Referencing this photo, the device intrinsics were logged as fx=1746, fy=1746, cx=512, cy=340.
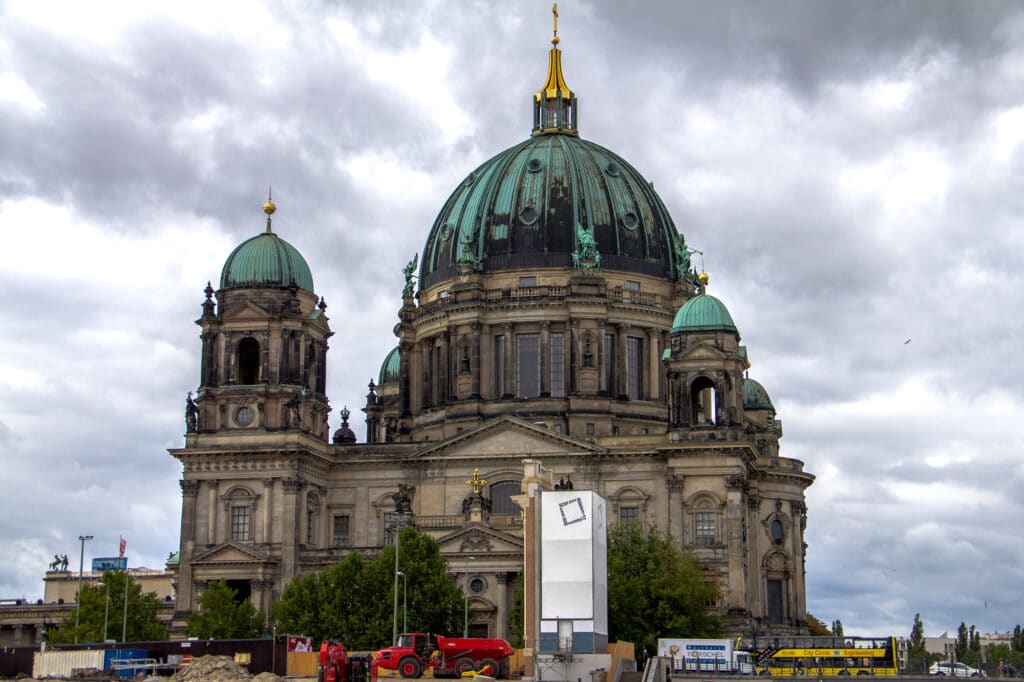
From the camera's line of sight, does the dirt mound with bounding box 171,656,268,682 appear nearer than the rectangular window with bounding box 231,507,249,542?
Yes

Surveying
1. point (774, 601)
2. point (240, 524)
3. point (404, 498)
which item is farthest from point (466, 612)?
point (774, 601)

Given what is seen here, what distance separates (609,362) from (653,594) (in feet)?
87.1

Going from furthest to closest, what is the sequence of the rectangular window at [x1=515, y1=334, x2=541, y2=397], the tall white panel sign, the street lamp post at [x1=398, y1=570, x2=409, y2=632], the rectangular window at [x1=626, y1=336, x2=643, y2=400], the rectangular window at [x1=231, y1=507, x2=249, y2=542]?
1. the rectangular window at [x1=626, y1=336, x2=643, y2=400]
2. the rectangular window at [x1=515, y1=334, x2=541, y2=397]
3. the rectangular window at [x1=231, y1=507, x2=249, y2=542]
4. the street lamp post at [x1=398, y1=570, x2=409, y2=632]
5. the tall white panel sign

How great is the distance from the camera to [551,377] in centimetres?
11894

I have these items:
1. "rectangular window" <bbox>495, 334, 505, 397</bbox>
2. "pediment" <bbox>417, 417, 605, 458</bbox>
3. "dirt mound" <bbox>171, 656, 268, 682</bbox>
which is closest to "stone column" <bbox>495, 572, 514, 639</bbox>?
"pediment" <bbox>417, 417, 605, 458</bbox>

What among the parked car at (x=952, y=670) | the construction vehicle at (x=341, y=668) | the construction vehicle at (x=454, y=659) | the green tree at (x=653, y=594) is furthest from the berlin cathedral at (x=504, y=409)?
the construction vehicle at (x=341, y=668)

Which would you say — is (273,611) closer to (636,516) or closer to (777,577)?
(636,516)

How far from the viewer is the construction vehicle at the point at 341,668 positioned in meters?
66.6

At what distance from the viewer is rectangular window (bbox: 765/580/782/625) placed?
391 ft

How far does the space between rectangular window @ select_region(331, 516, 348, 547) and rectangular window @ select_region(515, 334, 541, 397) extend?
1465 cm

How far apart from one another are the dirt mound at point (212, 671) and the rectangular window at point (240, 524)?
112 ft

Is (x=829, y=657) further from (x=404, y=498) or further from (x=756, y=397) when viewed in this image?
(x=756, y=397)

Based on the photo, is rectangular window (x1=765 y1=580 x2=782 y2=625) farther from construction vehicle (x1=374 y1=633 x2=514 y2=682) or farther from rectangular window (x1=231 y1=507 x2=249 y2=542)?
construction vehicle (x1=374 y1=633 x2=514 y2=682)

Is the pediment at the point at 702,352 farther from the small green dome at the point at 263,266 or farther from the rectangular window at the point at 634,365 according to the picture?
the small green dome at the point at 263,266
